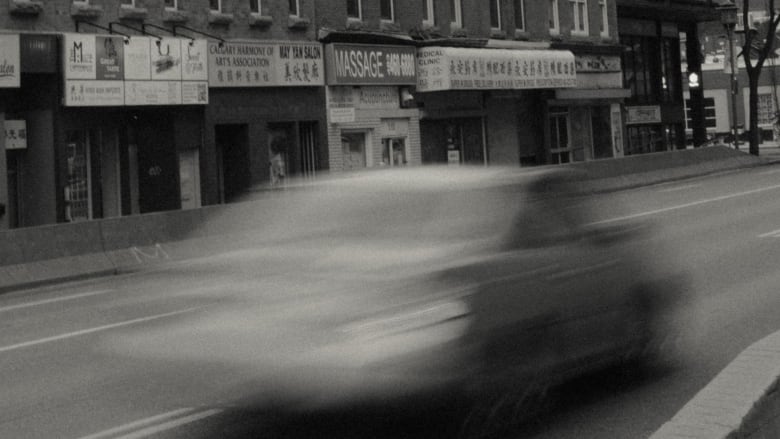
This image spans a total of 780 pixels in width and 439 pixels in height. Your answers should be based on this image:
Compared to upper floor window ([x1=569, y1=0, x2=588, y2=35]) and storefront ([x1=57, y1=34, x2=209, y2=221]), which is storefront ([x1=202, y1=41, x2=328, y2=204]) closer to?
storefront ([x1=57, y1=34, x2=209, y2=221])

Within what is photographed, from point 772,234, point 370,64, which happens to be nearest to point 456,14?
point 370,64

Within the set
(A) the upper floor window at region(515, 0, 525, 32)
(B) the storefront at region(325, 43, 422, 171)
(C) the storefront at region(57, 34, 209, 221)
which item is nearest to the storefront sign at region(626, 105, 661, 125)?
(A) the upper floor window at region(515, 0, 525, 32)

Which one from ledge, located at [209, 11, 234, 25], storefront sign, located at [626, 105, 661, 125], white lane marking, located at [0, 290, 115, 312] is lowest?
white lane marking, located at [0, 290, 115, 312]

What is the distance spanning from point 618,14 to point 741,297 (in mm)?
37043

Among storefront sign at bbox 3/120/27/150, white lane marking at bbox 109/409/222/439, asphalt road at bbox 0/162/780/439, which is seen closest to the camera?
asphalt road at bbox 0/162/780/439

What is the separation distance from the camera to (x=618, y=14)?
158 feet

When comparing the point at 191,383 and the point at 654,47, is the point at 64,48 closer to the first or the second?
the point at 191,383

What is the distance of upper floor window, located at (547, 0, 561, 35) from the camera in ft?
138

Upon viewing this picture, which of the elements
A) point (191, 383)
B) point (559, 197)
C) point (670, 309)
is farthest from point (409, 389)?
point (670, 309)

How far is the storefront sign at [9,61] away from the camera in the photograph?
23.3 meters

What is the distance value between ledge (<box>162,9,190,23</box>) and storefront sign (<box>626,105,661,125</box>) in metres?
24.3

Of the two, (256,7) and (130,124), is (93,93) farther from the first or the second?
(256,7)

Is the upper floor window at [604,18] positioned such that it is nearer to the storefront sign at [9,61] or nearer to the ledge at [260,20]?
the ledge at [260,20]

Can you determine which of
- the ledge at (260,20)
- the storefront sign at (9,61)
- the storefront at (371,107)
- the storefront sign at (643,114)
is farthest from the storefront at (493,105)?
the storefront sign at (9,61)
